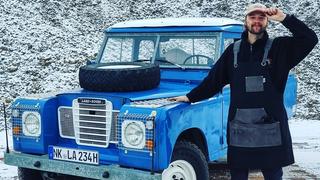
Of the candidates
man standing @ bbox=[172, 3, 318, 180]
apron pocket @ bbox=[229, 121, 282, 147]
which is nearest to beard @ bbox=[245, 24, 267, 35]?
man standing @ bbox=[172, 3, 318, 180]

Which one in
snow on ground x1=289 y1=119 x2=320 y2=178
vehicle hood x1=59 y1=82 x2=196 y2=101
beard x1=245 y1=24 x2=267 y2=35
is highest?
beard x1=245 y1=24 x2=267 y2=35

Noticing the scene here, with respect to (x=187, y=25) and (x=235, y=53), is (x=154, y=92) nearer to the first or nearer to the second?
(x=187, y=25)

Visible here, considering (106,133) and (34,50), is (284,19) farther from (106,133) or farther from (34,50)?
(34,50)

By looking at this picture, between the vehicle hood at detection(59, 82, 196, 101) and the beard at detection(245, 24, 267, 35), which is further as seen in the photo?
the vehicle hood at detection(59, 82, 196, 101)

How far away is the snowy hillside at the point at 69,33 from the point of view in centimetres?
1199

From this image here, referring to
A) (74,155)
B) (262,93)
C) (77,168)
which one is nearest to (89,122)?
(74,155)

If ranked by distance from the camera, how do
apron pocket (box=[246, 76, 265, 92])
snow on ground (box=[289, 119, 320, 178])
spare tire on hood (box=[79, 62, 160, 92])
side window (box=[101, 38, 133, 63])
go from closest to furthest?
apron pocket (box=[246, 76, 265, 92]) < spare tire on hood (box=[79, 62, 160, 92]) < side window (box=[101, 38, 133, 63]) < snow on ground (box=[289, 119, 320, 178])

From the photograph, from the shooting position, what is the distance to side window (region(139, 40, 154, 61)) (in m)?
5.67

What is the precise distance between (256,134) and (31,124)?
246cm

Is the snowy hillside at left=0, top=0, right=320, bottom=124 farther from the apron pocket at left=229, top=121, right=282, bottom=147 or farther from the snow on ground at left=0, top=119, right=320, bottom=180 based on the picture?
A: the apron pocket at left=229, top=121, right=282, bottom=147

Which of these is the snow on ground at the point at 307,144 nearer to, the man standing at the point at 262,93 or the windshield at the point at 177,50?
the windshield at the point at 177,50

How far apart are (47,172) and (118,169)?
1.09 metres

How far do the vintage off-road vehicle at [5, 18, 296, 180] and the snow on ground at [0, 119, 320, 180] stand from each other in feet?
4.18

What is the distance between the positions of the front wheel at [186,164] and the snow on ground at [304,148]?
1.95 metres
